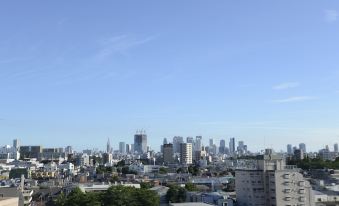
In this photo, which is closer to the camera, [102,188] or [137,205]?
[137,205]

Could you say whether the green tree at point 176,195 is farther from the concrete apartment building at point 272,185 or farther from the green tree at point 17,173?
the green tree at point 17,173

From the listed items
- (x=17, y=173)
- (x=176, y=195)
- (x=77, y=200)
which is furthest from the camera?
(x=17, y=173)

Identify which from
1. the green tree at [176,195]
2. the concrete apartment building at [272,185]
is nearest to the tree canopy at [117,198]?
the green tree at [176,195]

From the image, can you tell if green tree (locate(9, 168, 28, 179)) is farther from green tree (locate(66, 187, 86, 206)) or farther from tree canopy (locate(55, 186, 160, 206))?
green tree (locate(66, 187, 86, 206))

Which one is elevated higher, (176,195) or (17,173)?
(17,173)

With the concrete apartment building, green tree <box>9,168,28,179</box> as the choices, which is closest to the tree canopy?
the concrete apartment building

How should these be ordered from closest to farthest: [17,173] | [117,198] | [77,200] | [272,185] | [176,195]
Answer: [272,185], [77,200], [117,198], [176,195], [17,173]

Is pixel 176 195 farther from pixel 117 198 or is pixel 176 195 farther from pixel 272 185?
pixel 272 185

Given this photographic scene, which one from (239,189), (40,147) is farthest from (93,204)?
(40,147)

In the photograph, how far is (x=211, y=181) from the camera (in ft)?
167

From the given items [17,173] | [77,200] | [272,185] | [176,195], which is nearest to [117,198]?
[77,200]

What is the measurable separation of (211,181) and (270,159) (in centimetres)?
2295

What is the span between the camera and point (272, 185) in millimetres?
27547

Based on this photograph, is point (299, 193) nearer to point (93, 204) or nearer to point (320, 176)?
point (93, 204)
